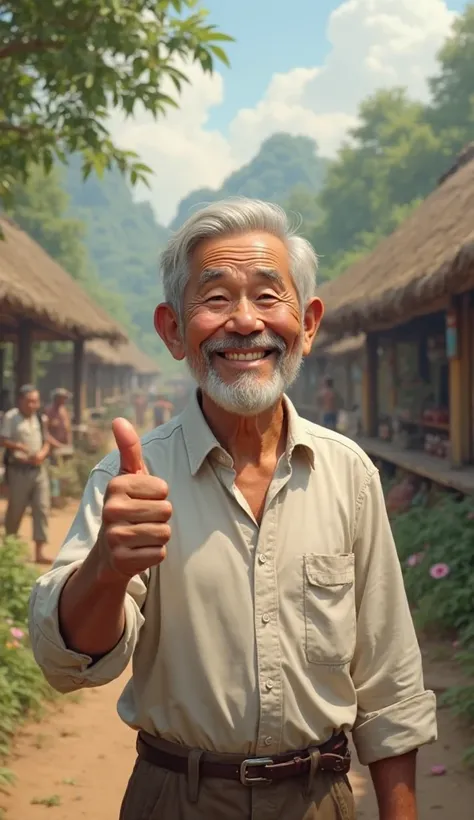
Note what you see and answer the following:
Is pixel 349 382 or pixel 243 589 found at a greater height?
pixel 349 382

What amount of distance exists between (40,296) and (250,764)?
10.5 m

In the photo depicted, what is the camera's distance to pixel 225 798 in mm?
1537

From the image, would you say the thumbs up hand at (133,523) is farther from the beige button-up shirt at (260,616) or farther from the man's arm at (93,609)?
the beige button-up shirt at (260,616)

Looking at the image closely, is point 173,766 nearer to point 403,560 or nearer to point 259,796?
point 259,796

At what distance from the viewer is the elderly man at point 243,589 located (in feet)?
4.85

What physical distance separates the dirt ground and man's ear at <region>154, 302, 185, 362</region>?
2625 mm

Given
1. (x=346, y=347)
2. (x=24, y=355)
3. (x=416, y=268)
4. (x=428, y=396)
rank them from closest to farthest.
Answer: (x=416, y=268) < (x=428, y=396) < (x=24, y=355) < (x=346, y=347)

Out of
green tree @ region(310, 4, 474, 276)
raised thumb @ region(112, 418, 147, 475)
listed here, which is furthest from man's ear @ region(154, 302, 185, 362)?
green tree @ region(310, 4, 474, 276)

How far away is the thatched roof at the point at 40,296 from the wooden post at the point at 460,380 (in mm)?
4870

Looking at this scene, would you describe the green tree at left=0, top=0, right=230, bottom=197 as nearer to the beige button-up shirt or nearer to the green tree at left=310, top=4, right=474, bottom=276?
the beige button-up shirt

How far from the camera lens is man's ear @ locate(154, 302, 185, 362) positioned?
5.97ft

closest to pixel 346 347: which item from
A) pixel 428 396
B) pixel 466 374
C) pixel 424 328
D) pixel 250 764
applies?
pixel 424 328

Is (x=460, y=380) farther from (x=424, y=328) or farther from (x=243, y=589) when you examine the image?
(x=243, y=589)

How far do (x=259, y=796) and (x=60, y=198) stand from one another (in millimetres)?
33981
